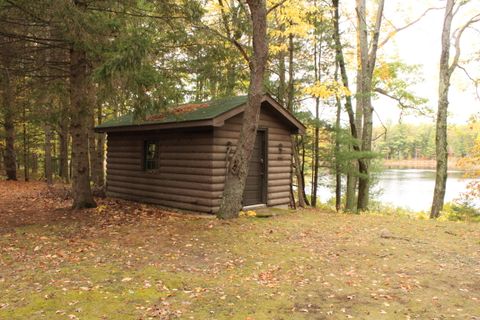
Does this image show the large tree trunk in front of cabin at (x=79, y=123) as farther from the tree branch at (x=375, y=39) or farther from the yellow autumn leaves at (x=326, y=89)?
the tree branch at (x=375, y=39)

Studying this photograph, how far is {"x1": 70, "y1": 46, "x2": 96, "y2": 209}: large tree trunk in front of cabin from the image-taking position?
28.9ft

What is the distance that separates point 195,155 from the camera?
9.77 meters

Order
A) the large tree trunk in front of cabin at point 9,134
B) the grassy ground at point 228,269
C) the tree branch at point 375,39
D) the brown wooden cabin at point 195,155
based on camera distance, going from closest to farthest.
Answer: the grassy ground at point 228,269
the brown wooden cabin at point 195,155
the large tree trunk in front of cabin at point 9,134
the tree branch at point 375,39

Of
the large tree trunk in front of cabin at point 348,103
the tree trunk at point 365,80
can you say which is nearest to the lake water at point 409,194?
the large tree trunk in front of cabin at point 348,103

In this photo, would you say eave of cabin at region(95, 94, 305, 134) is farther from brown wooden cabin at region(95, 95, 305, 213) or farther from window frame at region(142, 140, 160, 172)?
window frame at region(142, 140, 160, 172)

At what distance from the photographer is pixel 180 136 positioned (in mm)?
10289

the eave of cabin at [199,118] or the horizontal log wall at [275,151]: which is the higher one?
the eave of cabin at [199,118]

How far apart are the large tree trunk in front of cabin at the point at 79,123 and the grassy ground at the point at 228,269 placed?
684 mm

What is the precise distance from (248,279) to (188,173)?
5.23 m

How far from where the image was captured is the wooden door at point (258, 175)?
10766mm

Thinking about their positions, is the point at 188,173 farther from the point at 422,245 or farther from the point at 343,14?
the point at 343,14

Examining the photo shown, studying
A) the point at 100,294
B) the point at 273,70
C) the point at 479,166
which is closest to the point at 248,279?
the point at 100,294

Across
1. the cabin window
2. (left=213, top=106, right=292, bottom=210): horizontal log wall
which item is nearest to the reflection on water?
(left=213, top=106, right=292, bottom=210): horizontal log wall

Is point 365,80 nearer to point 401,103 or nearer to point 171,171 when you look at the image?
point 401,103
